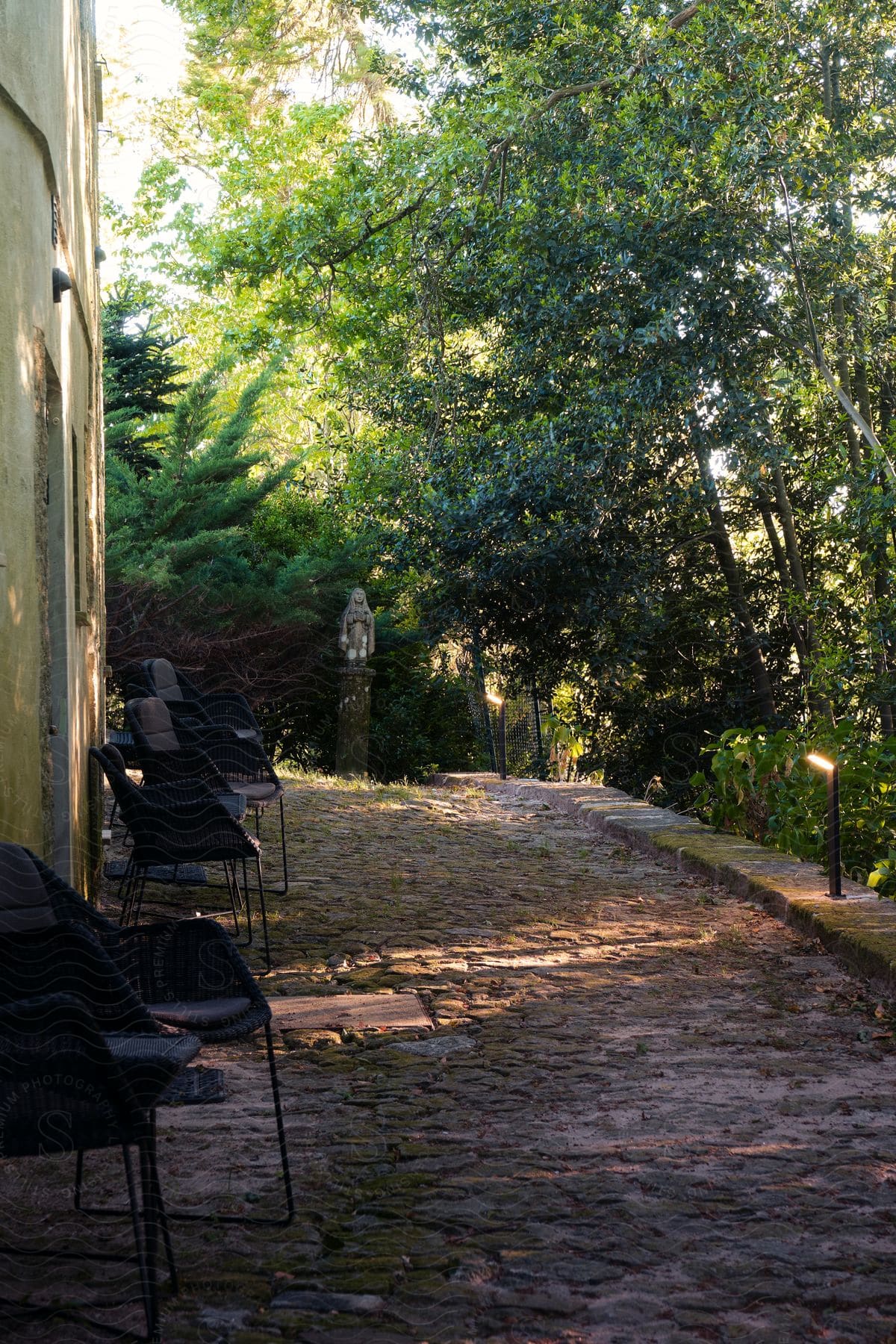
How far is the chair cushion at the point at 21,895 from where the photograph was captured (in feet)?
10.2

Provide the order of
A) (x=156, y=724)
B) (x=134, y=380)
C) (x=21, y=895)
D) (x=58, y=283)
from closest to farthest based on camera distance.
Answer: (x=21, y=895)
(x=58, y=283)
(x=156, y=724)
(x=134, y=380)

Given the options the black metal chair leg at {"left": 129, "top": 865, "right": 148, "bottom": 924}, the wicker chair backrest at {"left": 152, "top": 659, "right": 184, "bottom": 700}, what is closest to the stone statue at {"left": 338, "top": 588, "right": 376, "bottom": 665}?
the wicker chair backrest at {"left": 152, "top": 659, "right": 184, "bottom": 700}

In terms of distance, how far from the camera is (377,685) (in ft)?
51.0

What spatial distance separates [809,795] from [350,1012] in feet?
12.8

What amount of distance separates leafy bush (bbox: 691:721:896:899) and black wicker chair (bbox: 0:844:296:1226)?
→ 4.21 m

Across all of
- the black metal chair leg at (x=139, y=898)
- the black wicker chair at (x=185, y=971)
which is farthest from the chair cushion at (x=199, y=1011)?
the black metal chair leg at (x=139, y=898)

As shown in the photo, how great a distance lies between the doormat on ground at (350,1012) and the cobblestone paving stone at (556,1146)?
81 mm

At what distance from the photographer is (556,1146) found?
371cm

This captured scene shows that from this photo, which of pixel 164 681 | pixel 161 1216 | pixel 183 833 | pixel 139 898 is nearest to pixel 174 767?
pixel 139 898

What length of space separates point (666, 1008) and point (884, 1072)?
94cm

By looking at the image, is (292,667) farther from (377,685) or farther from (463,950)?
(463,950)

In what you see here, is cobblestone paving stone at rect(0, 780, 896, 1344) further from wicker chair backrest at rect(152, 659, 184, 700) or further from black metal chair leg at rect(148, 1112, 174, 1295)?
wicker chair backrest at rect(152, 659, 184, 700)

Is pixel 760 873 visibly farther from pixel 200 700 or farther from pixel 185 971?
pixel 185 971

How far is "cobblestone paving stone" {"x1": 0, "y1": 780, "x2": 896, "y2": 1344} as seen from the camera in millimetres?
2812
